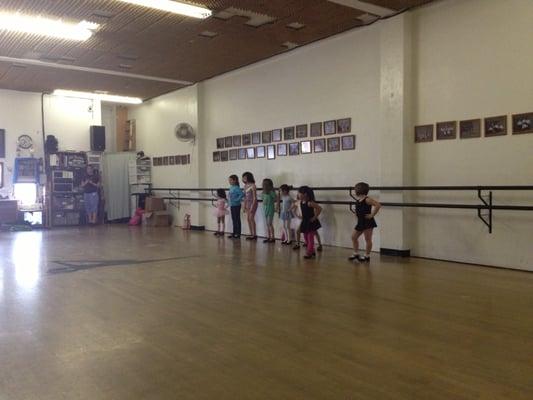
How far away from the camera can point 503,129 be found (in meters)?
6.09

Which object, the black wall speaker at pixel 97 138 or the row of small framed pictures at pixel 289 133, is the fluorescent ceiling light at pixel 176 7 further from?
the black wall speaker at pixel 97 138

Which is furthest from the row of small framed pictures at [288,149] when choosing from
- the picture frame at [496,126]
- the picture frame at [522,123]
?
the picture frame at [522,123]

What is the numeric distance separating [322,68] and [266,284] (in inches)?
186

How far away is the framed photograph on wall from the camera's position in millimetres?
6941

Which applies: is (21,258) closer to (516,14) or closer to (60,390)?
(60,390)

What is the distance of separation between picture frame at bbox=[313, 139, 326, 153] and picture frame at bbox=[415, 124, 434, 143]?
6.13 feet

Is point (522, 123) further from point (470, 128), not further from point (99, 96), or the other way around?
point (99, 96)

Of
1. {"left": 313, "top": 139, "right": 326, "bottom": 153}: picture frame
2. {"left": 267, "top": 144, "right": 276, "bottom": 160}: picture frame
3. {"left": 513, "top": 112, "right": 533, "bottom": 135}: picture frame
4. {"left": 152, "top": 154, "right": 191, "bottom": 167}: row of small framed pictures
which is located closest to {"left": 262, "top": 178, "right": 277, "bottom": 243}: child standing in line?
{"left": 267, "top": 144, "right": 276, "bottom": 160}: picture frame

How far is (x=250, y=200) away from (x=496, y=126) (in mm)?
4676

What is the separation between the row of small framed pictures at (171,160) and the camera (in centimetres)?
1233

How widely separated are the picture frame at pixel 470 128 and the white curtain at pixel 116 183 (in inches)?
384

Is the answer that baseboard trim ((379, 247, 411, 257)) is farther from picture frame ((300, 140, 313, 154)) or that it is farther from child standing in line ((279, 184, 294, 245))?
picture frame ((300, 140, 313, 154))

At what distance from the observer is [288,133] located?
9328 millimetres

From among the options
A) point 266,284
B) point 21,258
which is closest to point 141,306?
point 266,284
